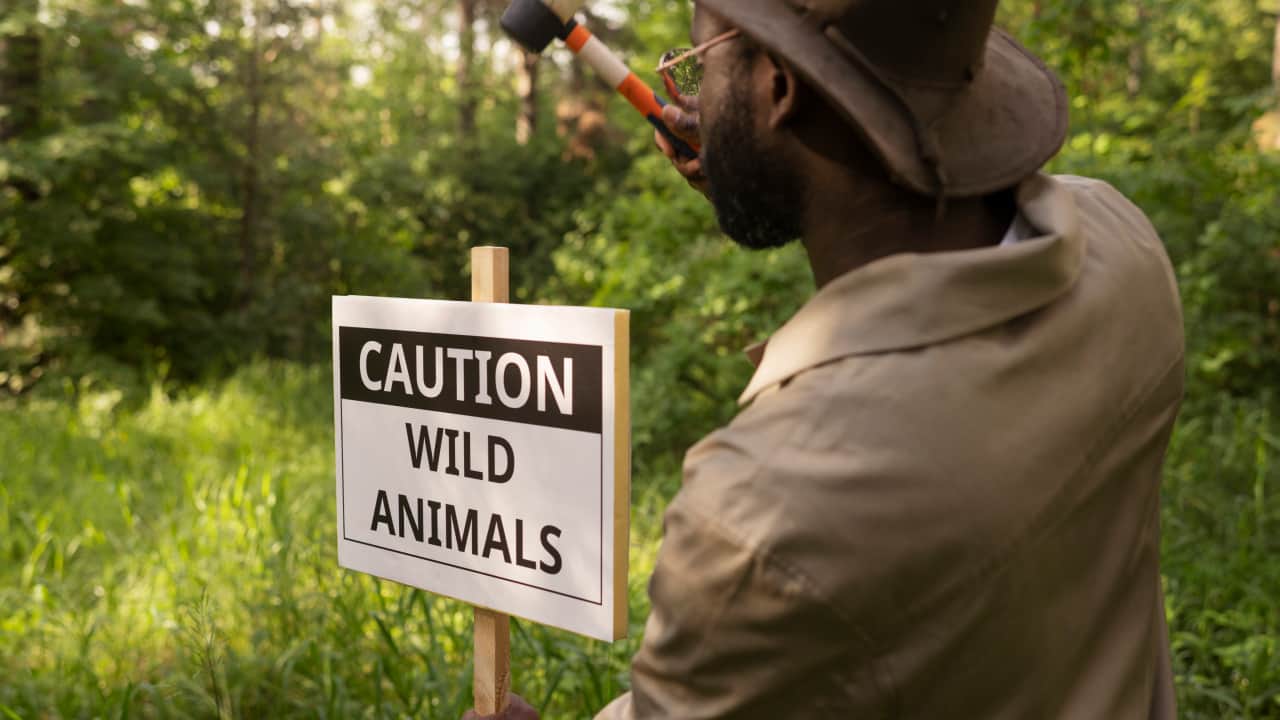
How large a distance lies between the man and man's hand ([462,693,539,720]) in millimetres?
727

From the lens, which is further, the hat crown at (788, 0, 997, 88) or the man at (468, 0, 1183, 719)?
the hat crown at (788, 0, 997, 88)

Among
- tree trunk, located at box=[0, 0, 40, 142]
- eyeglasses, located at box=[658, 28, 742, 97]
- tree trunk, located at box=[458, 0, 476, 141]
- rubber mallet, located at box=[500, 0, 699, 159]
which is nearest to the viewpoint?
eyeglasses, located at box=[658, 28, 742, 97]

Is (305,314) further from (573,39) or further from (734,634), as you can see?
(734,634)

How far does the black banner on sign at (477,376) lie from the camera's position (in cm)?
177

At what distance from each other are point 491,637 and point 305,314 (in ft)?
31.3

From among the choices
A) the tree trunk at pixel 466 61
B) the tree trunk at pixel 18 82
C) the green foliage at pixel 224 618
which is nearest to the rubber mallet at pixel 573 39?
the green foliage at pixel 224 618

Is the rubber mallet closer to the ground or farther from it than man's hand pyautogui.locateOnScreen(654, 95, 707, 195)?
farther from it

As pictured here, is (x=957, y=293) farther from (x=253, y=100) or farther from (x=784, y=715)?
(x=253, y=100)

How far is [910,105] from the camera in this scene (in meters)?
1.14

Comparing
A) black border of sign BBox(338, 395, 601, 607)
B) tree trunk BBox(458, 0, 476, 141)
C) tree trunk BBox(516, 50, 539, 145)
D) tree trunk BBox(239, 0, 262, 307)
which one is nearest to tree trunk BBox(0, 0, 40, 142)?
tree trunk BBox(239, 0, 262, 307)

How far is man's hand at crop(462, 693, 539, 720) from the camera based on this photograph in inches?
74.3

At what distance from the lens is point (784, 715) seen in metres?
1.04

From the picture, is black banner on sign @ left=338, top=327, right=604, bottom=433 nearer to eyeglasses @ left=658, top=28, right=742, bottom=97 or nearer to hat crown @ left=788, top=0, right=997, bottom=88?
eyeglasses @ left=658, top=28, right=742, bottom=97

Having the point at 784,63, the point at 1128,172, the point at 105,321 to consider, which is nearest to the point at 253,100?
the point at 105,321
